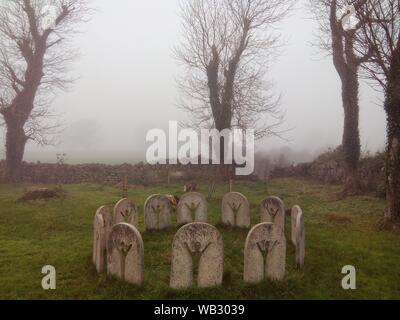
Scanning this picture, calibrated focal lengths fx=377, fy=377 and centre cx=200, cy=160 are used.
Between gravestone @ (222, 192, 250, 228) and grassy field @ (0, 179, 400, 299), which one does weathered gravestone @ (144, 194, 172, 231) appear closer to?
grassy field @ (0, 179, 400, 299)

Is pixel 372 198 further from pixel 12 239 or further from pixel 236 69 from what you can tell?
pixel 12 239

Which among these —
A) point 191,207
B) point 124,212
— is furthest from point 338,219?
point 124,212

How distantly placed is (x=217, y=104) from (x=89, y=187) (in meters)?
8.32

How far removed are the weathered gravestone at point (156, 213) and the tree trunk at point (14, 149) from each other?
502 inches

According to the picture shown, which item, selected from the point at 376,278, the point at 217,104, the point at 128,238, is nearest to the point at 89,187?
the point at 217,104

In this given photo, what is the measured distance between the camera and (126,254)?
6.62 meters

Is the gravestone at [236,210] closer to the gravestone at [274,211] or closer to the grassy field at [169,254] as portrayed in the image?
the grassy field at [169,254]

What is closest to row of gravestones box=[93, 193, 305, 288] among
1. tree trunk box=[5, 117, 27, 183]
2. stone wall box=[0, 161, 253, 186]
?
stone wall box=[0, 161, 253, 186]

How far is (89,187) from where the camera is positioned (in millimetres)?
18328

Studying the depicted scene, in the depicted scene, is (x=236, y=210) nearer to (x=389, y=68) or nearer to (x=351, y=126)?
(x=389, y=68)

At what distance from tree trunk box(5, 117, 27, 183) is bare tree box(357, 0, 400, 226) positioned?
17.1m

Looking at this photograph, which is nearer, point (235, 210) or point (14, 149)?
point (235, 210)

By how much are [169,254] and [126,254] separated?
1.84m

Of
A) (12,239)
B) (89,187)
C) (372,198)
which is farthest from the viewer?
(89,187)
